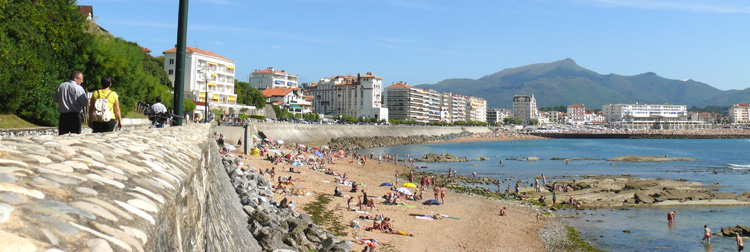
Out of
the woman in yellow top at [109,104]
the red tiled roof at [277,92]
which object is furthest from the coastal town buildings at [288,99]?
the woman in yellow top at [109,104]

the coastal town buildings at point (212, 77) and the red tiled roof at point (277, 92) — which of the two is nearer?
the coastal town buildings at point (212, 77)

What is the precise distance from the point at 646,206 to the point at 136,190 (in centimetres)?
3022

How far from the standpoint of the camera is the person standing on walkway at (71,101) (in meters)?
7.04

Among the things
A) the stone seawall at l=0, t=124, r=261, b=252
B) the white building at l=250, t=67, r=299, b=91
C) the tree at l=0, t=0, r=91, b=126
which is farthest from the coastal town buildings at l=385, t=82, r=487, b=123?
the stone seawall at l=0, t=124, r=261, b=252

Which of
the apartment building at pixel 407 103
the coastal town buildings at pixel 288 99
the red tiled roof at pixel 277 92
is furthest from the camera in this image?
the apartment building at pixel 407 103

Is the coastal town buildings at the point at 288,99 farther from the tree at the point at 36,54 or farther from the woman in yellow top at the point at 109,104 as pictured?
the woman in yellow top at the point at 109,104

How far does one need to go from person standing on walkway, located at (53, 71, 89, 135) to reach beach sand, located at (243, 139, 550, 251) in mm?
10033

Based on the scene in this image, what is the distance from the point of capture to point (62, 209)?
6.33 ft

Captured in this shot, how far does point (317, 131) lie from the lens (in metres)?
81.2

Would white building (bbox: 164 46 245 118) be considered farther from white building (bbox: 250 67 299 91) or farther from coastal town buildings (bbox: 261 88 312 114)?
white building (bbox: 250 67 299 91)

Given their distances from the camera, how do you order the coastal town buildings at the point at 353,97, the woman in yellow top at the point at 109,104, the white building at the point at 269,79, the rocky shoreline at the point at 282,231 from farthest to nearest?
the coastal town buildings at the point at 353,97, the white building at the point at 269,79, the rocky shoreline at the point at 282,231, the woman in yellow top at the point at 109,104

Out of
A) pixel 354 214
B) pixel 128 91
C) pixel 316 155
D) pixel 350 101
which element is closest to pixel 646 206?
pixel 354 214

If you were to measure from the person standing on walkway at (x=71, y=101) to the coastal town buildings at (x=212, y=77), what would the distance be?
65608mm

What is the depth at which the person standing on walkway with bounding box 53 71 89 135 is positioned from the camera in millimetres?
7042
